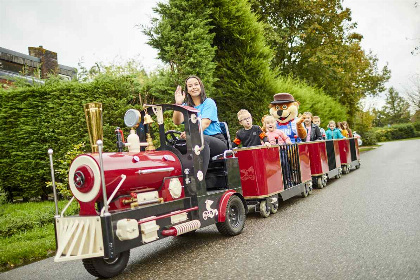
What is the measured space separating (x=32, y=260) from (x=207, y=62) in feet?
26.0

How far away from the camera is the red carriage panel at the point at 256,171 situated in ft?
20.8

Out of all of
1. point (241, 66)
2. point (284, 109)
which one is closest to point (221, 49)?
point (241, 66)

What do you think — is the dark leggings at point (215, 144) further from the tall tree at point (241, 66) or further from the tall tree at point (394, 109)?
the tall tree at point (394, 109)

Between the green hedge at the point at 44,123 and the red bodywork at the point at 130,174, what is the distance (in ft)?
18.7

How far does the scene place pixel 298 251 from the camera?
424 cm

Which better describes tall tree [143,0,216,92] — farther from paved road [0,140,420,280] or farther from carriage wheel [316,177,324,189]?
paved road [0,140,420,280]

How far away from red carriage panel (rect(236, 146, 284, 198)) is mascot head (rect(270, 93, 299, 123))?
2.85 meters

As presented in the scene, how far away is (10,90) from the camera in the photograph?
34.2ft

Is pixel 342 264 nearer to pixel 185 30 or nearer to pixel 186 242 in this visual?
pixel 186 242

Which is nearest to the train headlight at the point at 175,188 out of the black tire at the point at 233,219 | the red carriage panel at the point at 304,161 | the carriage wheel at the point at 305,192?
the black tire at the point at 233,219

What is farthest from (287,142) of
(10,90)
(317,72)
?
(317,72)

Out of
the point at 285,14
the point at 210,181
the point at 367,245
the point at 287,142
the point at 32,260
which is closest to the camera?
the point at 367,245

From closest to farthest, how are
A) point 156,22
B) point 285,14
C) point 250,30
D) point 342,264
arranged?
1. point 342,264
2. point 156,22
3. point 250,30
4. point 285,14

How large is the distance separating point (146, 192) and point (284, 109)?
5.85 meters
